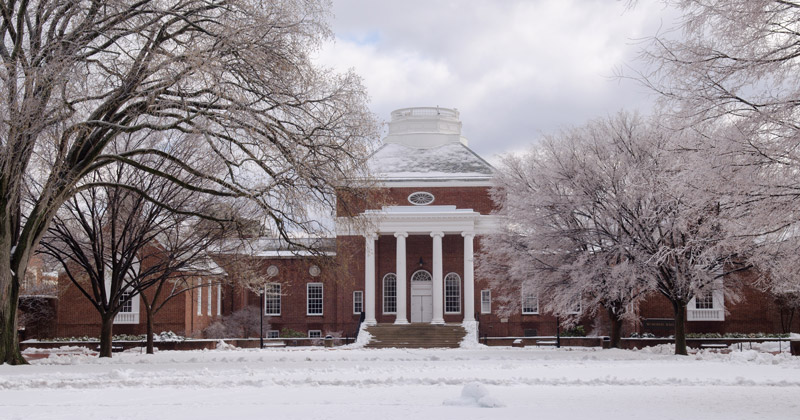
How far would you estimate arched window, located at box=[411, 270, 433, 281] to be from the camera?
175 ft

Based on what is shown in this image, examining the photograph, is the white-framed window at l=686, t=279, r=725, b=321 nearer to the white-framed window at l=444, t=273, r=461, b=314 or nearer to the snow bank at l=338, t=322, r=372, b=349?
the white-framed window at l=444, t=273, r=461, b=314

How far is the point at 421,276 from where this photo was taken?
53.7m

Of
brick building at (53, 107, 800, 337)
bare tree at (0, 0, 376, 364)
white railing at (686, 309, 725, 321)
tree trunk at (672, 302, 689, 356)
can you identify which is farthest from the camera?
white railing at (686, 309, 725, 321)

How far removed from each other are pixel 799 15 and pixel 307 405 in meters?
8.63

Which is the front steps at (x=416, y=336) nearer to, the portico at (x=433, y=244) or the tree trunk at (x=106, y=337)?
the portico at (x=433, y=244)

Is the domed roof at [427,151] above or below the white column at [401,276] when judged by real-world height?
above

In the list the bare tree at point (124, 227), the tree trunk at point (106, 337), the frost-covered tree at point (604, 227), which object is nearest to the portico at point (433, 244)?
the frost-covered tree at point (604, 227)

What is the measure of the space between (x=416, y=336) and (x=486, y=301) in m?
8.16

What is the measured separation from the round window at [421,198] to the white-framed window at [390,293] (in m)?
4.76

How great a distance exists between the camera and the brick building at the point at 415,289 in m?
47.9

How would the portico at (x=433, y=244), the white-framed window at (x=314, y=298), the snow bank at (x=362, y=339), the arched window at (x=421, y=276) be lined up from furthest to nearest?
the white-framed window at (x=314, y=298), the arched window at (x=421, y=276), the portico at (x=433, y=244), the snow bank at (x=362, y=339)

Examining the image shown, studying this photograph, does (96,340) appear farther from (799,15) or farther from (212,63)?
(799,15)

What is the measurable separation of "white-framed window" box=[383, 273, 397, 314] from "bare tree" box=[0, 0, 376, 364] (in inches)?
1269

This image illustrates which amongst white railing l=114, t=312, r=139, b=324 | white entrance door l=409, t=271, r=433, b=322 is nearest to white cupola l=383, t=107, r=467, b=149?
white entrance door l=409, t=271, r=433, b=322
